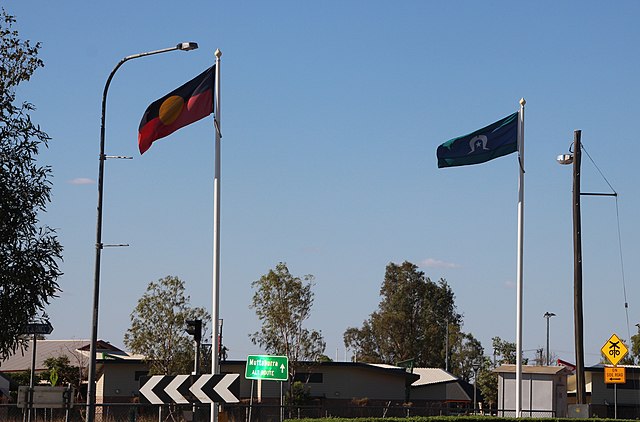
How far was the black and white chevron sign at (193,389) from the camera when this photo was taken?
796 inches

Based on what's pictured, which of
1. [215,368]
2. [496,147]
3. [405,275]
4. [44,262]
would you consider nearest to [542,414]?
[496,147]

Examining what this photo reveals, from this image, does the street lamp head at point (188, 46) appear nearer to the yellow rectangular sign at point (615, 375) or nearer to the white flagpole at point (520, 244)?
the white flagpole at point (520, 244)

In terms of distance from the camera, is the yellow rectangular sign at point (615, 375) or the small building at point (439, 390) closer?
the yellow rectangular sign at point (615, 375)

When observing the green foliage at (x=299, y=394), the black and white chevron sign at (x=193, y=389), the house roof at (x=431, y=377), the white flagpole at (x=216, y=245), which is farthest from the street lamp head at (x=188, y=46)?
the house roof at (x=431, y=377)

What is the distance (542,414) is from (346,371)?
2436 centimetres

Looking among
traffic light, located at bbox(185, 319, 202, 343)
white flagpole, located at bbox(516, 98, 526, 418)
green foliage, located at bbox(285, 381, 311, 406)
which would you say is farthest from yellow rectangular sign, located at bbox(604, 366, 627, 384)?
green foliage, located at bbox(285, 381, 311, 406)

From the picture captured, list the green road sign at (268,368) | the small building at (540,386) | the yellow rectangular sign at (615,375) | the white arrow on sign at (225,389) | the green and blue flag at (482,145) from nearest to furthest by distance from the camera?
the white arrow on sign at (225,389), the green and blue flag at (482,145), the green road sign at (268,368), the small building at (540,386), the yellow rectangular sign at (615,375)

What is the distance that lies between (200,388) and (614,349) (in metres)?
19.2

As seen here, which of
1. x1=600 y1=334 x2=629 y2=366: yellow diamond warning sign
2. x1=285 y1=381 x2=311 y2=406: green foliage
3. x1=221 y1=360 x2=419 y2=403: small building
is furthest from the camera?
x1=221 y1=360 x2=419 y2=403: small building

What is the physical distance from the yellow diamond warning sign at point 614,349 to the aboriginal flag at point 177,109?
17.7 m

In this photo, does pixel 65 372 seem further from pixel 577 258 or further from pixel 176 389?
pixel 176 389

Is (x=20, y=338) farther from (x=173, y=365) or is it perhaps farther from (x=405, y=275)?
(x=405, y=275)

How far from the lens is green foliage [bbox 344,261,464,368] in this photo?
100938 millimetres

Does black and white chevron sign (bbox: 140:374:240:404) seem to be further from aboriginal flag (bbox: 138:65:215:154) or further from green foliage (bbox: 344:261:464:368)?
green foliage (bbox: 344:261:464:368)
